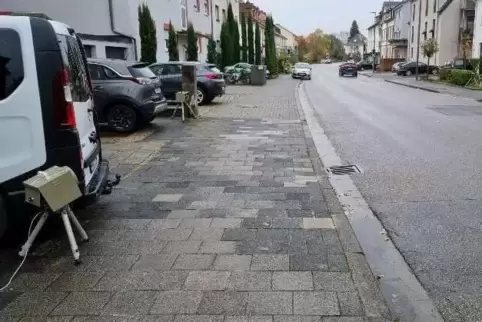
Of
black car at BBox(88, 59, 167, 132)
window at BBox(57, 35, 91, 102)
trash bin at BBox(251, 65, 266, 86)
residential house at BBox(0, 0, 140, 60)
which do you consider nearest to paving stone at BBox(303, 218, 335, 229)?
window at BBox(57, 35, 91, 102)

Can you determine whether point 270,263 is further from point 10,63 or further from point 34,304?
point 10,63

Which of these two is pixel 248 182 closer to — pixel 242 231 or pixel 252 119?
pixel 242 231

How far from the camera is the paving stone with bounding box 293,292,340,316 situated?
332 cm

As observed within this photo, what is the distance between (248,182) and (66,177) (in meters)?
3.37

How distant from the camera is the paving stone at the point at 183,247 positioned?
14.6 ft

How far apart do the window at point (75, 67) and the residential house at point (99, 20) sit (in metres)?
14.6

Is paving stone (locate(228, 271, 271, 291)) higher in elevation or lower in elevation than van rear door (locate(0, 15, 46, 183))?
lower

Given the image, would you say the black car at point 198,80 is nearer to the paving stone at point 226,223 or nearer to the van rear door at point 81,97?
the van rear door at point 81,97

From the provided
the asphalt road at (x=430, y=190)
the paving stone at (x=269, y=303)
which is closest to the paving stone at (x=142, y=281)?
the paving stone at (x=269, y=303)

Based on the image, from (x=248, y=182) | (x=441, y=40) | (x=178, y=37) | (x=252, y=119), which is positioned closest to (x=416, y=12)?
(x=441, y=40)

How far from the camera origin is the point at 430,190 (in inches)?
260

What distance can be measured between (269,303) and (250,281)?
1.27 ft

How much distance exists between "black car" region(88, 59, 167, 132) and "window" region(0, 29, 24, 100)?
7.55 metres

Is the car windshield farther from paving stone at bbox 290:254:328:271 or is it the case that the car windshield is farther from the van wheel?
paving stone at bbox 290:254:328:271
